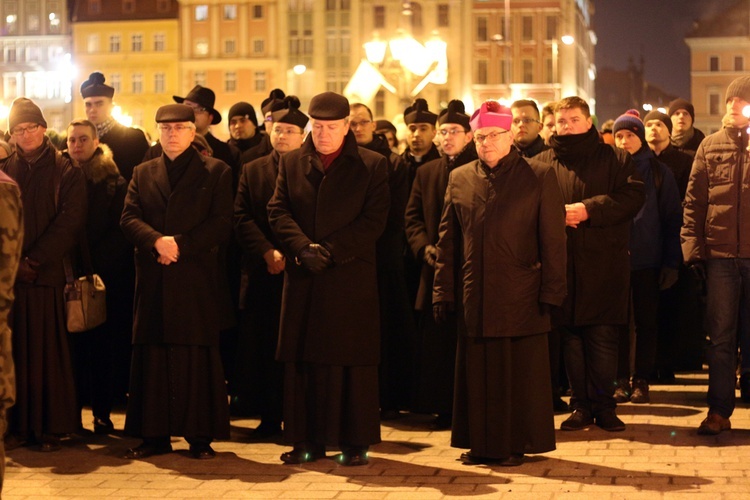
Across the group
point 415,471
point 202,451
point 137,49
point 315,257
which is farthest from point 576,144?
point 137,49

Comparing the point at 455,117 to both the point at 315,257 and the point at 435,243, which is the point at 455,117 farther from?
the point at 315,257

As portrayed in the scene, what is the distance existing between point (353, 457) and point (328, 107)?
215cm

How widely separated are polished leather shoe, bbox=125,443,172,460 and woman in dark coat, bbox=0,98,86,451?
67 centimetres

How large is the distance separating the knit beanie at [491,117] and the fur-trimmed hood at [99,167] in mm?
3011

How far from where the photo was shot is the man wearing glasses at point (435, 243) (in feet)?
32.4

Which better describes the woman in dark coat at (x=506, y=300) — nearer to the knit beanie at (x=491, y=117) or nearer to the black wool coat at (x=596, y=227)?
the knit beanie at (x=491, y=117)

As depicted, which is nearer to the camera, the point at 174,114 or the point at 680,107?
the point at 174,114

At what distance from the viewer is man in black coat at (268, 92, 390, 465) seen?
849 cm

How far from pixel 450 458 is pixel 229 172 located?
2.34 meters

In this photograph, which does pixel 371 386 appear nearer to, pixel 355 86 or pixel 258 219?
pixel 258 219

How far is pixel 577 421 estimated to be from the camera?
31.5ft

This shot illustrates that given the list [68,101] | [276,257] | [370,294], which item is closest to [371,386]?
[370,294]

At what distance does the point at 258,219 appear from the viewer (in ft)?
31.4

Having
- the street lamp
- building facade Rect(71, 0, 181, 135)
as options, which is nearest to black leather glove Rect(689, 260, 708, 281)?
the street lamp
